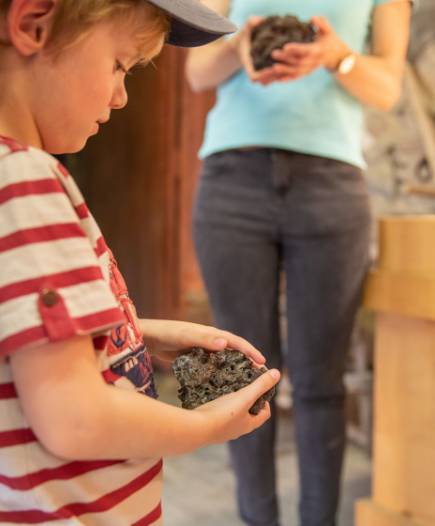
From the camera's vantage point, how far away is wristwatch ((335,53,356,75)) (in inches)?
42.9

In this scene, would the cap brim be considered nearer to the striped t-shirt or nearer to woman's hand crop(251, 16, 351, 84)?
the striped t-shirt

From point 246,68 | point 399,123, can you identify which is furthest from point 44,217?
point 399,123

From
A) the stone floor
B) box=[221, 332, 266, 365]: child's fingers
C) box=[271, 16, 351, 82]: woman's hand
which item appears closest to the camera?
box=[221, 332, 266, 365]: child's fingers

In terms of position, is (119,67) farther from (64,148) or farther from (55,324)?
(55,324)

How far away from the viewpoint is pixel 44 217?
19.4 inches

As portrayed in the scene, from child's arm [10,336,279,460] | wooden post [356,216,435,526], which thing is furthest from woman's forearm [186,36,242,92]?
child's arm [10,336,279,460]

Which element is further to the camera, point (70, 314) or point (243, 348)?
point (243, 348)

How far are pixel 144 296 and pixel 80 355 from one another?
201 cm

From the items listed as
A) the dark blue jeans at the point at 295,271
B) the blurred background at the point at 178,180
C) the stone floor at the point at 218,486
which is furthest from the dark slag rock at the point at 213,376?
the blurred background at the point at 178,180

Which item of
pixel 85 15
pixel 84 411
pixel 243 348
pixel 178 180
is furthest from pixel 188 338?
pixel 178 180

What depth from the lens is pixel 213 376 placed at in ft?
2.23

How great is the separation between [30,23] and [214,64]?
0.66 metres

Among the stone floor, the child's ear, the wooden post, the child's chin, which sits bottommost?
the stone floor

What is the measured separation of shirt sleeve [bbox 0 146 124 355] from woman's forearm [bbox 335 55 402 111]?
0.75 m
